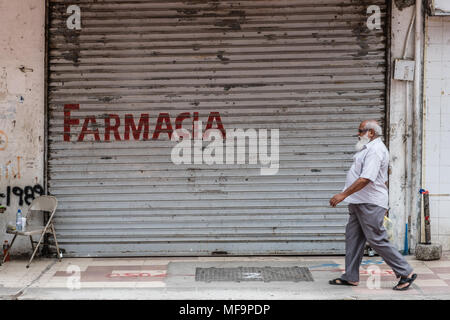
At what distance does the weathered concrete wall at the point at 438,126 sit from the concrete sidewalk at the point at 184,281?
57cm

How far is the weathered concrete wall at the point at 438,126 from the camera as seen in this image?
810 cm

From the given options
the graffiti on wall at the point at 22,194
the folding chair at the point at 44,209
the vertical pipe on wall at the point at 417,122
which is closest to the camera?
the folding chair at the point at 44,209

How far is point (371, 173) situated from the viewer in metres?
6.23

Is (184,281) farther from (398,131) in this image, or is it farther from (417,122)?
(417,122)

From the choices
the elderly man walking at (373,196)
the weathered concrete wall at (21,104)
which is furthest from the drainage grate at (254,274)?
the weathered concrete wall at (21,104)

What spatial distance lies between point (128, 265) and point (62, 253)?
41.9 inches

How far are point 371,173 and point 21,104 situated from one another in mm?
4825

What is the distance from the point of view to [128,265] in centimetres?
773

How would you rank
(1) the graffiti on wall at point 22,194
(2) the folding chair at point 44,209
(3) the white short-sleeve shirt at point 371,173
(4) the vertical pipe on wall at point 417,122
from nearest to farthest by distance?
(3) the white short-sleeve shirt at point 371,173
(2) the folding chair at point 44,209
(4) the vertical pipe on wall at point 417,122
(1) the graffiti on wall at point 22,194

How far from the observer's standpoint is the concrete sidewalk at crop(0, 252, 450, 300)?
249 inches

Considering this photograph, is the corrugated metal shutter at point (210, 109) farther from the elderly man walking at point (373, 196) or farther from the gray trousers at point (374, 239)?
the elderly man walking at point (373, 196)

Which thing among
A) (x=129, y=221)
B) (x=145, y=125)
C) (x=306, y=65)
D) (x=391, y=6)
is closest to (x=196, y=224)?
(x=129, y=221)

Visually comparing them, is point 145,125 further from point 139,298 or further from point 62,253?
point 139,298

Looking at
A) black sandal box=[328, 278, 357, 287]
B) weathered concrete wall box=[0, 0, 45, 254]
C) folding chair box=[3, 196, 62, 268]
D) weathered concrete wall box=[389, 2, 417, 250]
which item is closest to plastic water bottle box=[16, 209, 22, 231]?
folding chair box=[3, 196, 62, 268]
